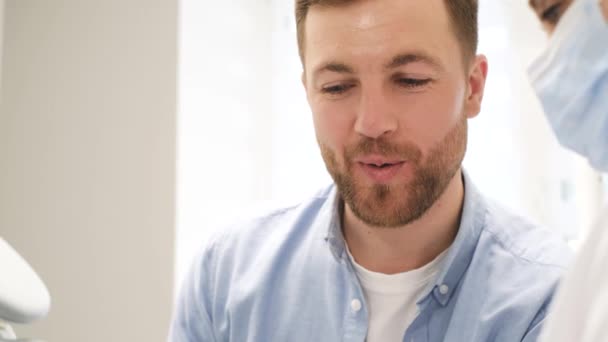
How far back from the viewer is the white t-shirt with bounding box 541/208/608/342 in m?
0.38

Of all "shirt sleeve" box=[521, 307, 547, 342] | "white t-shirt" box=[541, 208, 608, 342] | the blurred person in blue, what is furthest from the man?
"white t-shirt" box=[541, 208, 608, 342]

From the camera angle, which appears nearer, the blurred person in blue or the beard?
the blurred person in blue

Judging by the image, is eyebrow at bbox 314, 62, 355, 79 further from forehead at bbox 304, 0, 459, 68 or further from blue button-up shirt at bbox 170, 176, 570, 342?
blue button-up shirt at bbox 170, 176, 570, 342

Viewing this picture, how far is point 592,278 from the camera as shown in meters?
0.39

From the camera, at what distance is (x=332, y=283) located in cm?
104

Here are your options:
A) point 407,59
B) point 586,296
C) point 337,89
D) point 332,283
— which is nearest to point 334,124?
point 337,89

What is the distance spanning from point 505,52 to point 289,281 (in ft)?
5.16

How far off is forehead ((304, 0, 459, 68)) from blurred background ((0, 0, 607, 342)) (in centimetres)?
87

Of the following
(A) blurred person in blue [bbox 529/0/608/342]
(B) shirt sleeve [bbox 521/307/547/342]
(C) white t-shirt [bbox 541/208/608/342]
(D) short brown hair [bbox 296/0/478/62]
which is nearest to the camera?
(C) white t-shirt [bbox 541/208/608/342]

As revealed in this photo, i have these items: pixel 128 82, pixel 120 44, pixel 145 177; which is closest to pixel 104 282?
pixel 145 177

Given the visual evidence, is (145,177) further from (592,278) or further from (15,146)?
(592,278)

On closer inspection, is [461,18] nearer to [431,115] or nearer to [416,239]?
[431,115]

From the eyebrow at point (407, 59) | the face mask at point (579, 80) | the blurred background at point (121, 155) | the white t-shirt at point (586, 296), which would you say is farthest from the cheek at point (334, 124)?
the blurred background at point (121, 155)

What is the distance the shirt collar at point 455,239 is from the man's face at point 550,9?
45 centimetres
